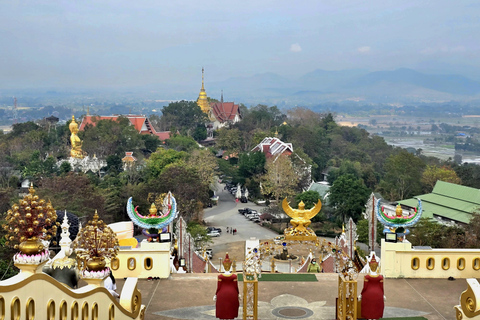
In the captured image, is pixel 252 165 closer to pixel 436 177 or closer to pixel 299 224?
pixel 436 177

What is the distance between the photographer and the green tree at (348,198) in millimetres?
38906

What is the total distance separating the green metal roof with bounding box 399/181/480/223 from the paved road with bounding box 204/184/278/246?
34.9 feet

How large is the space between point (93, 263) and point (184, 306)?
4.07m

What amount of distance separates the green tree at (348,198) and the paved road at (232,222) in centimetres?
511

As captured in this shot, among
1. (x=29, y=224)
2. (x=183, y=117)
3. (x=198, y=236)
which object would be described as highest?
(x=29, y=224)

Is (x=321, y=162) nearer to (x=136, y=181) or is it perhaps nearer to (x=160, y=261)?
(x=136, y=181)

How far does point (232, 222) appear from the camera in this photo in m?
42.1

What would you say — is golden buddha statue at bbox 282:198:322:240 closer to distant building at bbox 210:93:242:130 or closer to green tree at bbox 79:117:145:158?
green tree at bbox 79:117:145:158

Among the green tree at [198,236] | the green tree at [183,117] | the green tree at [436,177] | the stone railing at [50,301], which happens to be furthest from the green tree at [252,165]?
the stone railing at [50,301]

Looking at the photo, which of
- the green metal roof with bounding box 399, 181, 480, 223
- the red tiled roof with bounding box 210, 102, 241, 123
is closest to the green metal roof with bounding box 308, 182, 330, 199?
the green metal roof with bounding box 399, 181, 480, 223

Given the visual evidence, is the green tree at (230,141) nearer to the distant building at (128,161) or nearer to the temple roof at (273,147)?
the temple roof at (273,147)

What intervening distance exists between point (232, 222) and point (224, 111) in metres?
53.2

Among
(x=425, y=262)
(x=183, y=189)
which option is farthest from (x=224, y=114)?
(x=425, y=262)

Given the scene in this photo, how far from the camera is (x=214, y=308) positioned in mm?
12367
